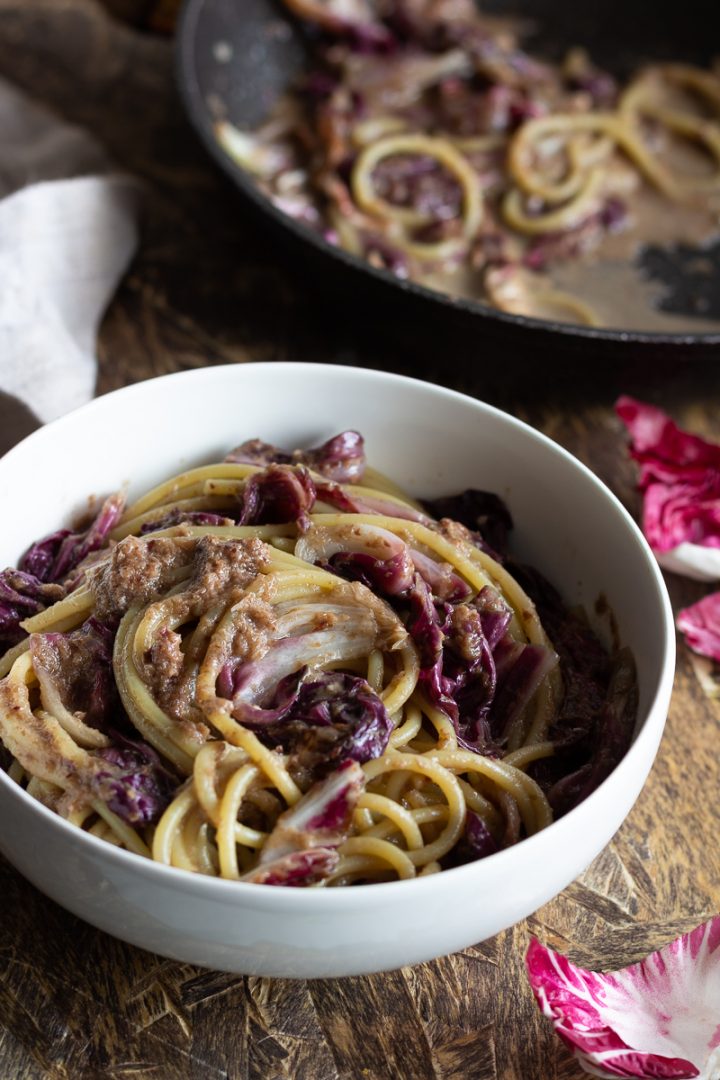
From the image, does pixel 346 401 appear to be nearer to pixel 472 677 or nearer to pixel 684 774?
pixel 472 677

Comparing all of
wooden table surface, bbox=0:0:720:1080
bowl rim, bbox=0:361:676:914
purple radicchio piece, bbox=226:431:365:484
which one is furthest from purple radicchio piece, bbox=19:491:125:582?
wooden table surface, bbox=0:0:720:1080

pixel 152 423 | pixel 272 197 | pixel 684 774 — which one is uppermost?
pixel 152 423

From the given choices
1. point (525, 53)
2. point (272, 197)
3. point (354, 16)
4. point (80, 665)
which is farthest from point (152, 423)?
point (525, 53)

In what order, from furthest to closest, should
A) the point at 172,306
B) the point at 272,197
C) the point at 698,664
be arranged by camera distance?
the point at 272,197, the point at 172,306, the point at 698,664

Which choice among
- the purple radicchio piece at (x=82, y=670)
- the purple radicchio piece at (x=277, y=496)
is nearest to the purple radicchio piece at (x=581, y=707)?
the purple radicchio piece at (x=277, y=496)

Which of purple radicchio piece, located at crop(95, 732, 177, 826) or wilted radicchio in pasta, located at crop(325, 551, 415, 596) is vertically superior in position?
wilted radicchio in pasta, located at crop(325, 551, 415, 596)

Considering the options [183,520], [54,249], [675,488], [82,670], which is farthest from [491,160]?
[82,670]

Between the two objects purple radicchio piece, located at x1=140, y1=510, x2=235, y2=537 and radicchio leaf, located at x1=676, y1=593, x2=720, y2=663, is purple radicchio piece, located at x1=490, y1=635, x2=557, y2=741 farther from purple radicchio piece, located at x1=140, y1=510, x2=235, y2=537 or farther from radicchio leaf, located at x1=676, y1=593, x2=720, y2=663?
radicchio leaf, located at x1=676, y1=593, x2=720, y2=663
